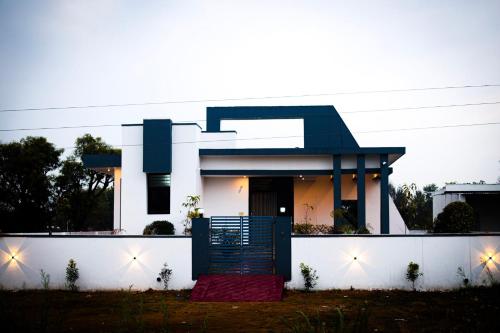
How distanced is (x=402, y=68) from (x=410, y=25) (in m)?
4.49

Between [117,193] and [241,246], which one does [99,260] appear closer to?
[241,246]

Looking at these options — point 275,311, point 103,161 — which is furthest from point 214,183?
point 275,311

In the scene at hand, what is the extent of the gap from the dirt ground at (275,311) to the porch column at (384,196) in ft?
26.0

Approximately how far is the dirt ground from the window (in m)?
8.09

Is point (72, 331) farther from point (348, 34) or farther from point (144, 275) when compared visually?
point (348, 34)

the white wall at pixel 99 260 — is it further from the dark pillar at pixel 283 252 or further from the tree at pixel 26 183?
the tree at pixel 26 183

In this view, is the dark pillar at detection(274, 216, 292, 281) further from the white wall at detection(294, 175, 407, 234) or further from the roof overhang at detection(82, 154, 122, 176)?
the roof overhang at detection(82, 154, 122, 176)

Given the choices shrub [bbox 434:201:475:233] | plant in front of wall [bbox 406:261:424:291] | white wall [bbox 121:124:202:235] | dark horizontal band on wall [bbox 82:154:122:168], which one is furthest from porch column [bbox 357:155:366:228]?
dark horizontal band on wall [bbox 82:154:122:168]

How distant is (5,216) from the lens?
38.3 meters

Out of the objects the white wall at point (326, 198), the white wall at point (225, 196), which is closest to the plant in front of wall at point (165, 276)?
the white wall at point (225, 196)

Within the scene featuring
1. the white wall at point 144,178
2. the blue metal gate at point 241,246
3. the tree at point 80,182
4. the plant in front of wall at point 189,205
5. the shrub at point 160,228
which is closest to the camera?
the blue metal gate at point 241,246

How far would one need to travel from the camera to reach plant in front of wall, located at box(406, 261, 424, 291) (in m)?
15.9

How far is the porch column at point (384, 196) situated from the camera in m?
23.2

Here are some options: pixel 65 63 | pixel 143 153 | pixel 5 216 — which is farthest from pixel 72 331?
pixel 5 216
